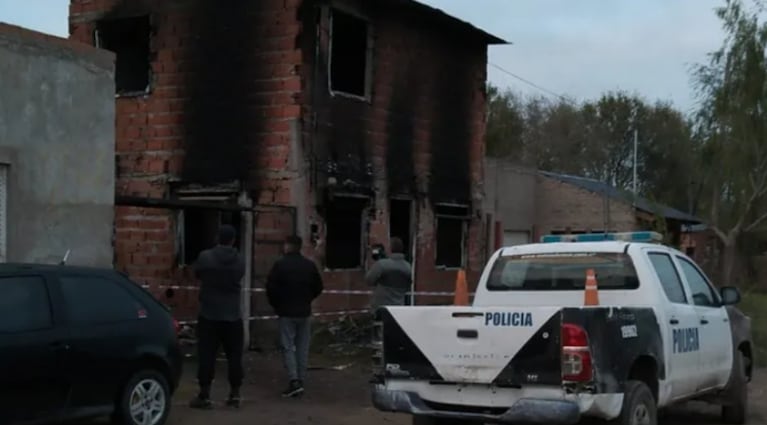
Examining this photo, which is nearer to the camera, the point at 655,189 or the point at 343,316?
the point at 343,316

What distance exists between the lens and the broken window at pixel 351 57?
1669cm

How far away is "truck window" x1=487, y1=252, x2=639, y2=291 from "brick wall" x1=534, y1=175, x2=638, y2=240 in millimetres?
23110

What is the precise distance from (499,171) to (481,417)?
881 inches

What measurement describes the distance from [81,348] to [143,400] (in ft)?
2.89

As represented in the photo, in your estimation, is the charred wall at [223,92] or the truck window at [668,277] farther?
the charred wall at [223,92]

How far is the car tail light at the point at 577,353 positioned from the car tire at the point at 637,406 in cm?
55

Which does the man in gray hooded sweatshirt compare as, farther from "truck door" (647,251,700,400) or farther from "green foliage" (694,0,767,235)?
"green foliage" (694,0,767,235)

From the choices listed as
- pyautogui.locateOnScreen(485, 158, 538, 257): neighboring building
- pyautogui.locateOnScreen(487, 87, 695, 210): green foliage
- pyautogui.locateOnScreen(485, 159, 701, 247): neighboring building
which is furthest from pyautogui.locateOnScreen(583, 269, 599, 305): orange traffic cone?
pyautogui.locateOnScreen(487, 87, 695, 210): green foliage

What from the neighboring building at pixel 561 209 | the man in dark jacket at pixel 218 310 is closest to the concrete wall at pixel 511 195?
the neighboring building at pixel 561 209

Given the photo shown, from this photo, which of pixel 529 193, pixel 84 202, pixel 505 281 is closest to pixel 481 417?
pixel 505 281

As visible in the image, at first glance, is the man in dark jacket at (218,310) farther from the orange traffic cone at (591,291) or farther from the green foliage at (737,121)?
the green foliage at (737,121)

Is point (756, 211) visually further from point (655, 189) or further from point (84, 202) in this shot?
point (655, 189)

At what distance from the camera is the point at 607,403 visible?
286 inches

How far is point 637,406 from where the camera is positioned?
763 cm
